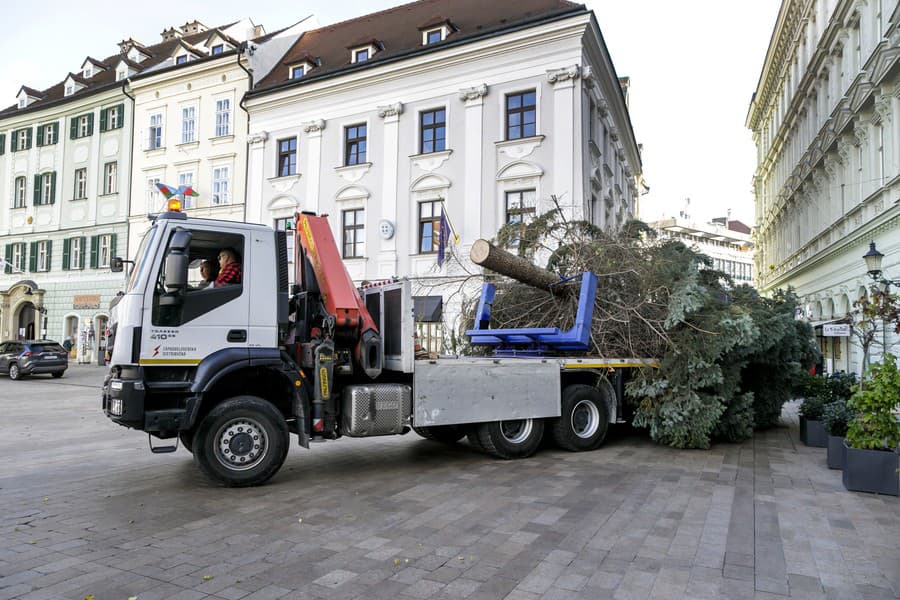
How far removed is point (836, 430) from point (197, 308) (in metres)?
7.37

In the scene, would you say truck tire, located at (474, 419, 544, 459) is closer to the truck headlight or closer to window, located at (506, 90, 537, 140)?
the truck headlight

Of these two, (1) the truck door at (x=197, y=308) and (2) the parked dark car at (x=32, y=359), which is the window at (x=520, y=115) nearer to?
(1) the truck door at (x=197, y=308)

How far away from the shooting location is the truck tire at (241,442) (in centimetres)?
650

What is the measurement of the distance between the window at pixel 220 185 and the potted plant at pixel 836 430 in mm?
25925

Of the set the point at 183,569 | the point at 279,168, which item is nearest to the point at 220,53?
the point at 279,168

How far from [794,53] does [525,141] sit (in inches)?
752

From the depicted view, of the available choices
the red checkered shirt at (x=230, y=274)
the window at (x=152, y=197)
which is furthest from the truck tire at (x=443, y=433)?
the window at (x=152, y=197)

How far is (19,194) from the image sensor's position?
37.8 metres

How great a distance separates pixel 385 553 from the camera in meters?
4.78

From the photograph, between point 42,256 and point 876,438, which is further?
point 42,256

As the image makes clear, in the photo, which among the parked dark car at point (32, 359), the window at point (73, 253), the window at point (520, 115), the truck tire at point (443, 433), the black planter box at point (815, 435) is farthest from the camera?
the window at point (73, 253)

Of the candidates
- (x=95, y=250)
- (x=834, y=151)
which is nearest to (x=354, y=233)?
(x=95, y=250)

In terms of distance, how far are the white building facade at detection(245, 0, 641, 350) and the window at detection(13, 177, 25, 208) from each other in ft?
59.4

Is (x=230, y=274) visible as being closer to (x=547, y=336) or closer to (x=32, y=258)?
(x=547, y=336)
